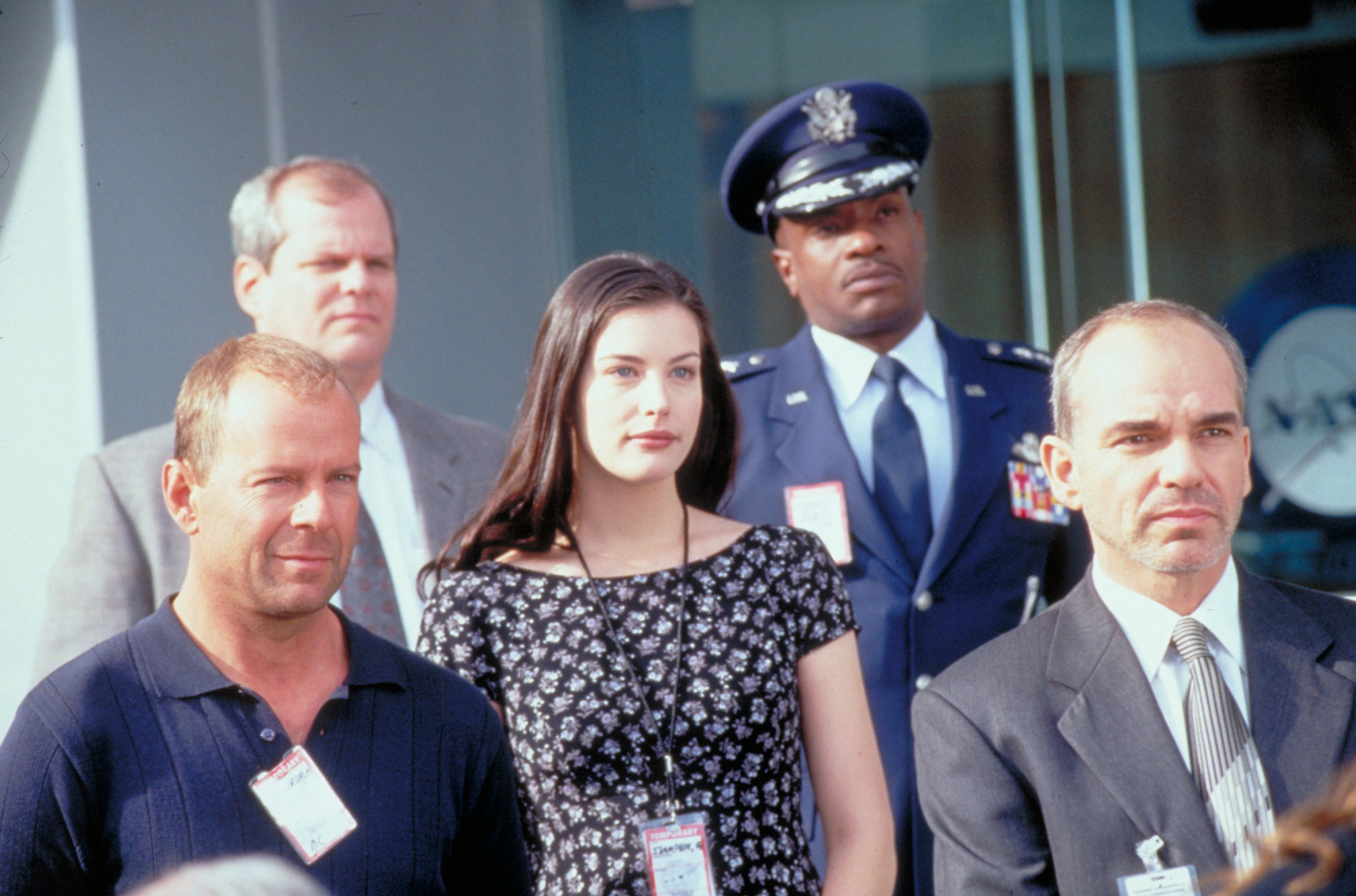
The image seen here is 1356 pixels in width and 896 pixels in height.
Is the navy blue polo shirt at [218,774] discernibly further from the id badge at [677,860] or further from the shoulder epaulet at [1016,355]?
the shoulder epaulet at [1016,355]

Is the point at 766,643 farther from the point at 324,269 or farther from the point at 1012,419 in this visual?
the point at 324,269

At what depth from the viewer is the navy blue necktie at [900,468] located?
10.2 feet

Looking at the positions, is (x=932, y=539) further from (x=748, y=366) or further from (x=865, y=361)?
(x=748, y=366)

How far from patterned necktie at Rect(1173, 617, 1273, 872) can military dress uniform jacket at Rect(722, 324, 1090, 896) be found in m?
0.80

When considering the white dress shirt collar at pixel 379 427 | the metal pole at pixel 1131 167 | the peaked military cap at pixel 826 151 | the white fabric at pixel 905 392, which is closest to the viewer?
the white fabric at pixel 905 392

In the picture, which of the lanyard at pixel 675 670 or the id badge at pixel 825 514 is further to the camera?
the id badge at pixel 825 514

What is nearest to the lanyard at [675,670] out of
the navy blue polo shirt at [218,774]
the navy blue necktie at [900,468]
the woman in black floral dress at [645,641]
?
the woman in black floral dress at [645,641]

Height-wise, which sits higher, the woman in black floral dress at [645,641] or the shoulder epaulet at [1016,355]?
the shoulder epaulet at [1016,355]

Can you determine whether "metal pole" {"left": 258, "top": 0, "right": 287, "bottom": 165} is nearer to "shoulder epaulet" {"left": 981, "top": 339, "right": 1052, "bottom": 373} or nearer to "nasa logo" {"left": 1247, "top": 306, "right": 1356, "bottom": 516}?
"shoulder epaulet" {"left": 981, "top": 339, "right": 1052, "bottom": 373}

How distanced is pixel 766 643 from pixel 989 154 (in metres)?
3.05

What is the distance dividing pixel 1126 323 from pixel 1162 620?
45 centimetres

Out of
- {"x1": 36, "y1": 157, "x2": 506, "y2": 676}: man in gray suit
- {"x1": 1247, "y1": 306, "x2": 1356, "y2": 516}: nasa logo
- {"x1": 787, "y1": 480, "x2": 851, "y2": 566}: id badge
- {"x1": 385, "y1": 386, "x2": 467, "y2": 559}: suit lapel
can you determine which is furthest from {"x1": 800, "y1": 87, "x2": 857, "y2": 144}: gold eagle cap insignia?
{"x1": 1247, "y1": 306, "x2": 1356, "y2": 516}: nasa logo

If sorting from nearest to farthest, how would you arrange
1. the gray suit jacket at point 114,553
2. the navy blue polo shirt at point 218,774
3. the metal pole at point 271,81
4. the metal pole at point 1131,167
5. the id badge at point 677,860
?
the navy blue polo shirt at point 218,774 < the id badge at point 677,860 < the gray suit jacket at point 114,553 < the metal pole at point 271,81 < the metal pole at point 1131,167

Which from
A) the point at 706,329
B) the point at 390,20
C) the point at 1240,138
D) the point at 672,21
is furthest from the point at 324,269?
the point at 1240,138
